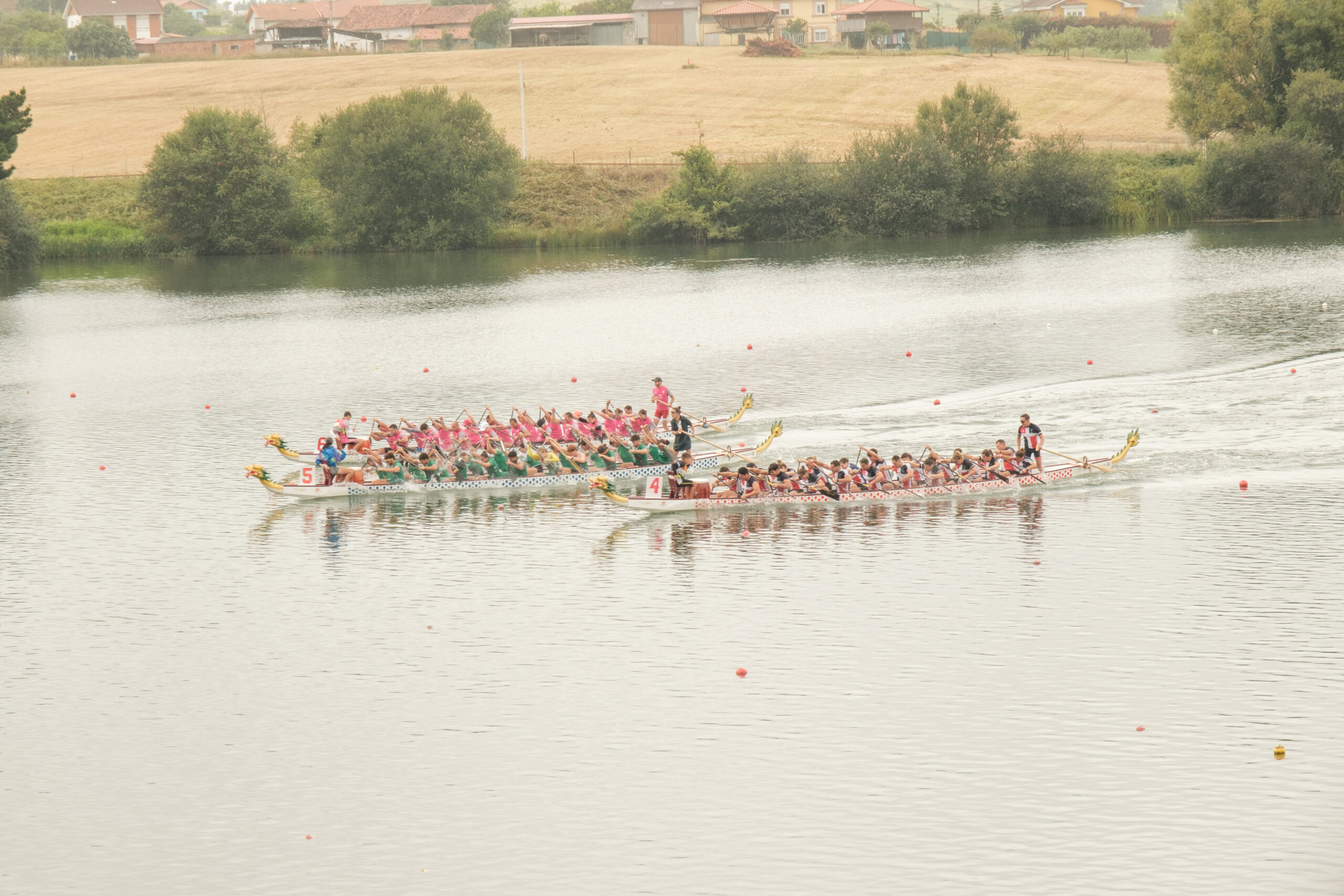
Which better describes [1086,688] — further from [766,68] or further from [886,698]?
[766,68]

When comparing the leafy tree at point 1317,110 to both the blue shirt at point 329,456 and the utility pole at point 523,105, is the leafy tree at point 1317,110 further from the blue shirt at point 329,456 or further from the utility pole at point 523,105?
the blue shirt at point 329,456

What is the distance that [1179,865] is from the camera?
37.4ft

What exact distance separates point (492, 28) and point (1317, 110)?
73469mm

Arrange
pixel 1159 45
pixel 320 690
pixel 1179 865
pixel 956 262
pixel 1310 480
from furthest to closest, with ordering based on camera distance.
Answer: pixel 1159 45, pixel 956 262, pixel 1310 480, pixel 320 690, pixel 1179 865

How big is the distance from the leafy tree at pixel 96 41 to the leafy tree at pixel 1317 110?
9181 centimetres

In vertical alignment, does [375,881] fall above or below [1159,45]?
below

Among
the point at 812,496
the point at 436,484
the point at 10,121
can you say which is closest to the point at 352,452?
the point at 436,484

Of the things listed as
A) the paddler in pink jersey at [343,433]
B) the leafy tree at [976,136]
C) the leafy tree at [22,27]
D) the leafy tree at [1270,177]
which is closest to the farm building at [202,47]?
the leafy tree at [22,27]

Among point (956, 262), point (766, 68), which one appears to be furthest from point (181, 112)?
point (956, 262)

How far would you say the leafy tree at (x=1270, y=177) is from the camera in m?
55.6

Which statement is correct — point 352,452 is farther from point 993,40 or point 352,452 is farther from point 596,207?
point 993,40

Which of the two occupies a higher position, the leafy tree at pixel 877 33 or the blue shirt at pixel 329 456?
the leafy tree at pixel 877 33

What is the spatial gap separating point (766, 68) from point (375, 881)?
75.9 m

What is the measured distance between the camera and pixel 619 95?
262 feet
